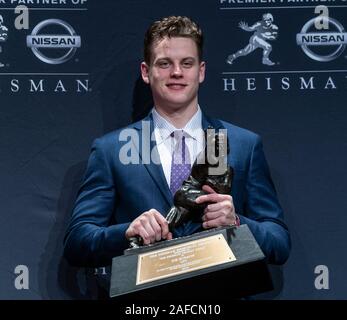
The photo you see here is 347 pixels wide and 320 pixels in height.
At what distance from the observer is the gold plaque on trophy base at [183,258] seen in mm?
3017

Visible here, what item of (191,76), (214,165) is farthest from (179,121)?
(214,165)

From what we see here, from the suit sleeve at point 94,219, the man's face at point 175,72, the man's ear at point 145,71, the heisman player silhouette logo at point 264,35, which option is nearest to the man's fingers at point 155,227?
the suit sleeve at point 94,219

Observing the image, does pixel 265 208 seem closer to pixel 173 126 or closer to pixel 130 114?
pixel 173 126

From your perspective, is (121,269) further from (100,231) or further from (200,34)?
(200,34)

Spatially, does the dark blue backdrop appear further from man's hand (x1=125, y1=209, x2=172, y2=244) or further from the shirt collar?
man's hand (x1=125, y1=209, x2=172, y2=244)

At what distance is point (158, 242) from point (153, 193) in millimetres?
347

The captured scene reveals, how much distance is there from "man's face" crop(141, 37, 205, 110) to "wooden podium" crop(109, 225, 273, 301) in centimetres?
63

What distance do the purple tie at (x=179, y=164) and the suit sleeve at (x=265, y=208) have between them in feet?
0.86

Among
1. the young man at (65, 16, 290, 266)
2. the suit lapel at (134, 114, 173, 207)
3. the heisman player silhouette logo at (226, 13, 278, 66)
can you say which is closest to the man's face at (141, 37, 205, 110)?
the young man at (65, 16, 290, 266)

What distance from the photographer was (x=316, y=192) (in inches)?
143

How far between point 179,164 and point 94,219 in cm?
41

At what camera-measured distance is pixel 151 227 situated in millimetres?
3086

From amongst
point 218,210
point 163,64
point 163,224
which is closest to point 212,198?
point 218,210

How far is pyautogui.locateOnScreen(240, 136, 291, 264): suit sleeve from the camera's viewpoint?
3428 mm
